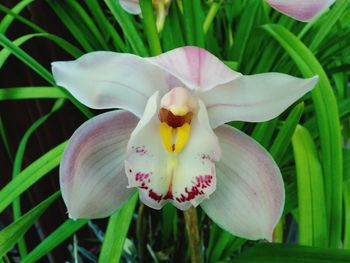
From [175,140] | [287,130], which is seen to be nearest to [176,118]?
[175,140]

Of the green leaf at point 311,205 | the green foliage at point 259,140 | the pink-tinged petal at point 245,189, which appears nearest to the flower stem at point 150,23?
the green foliage at point 259,140

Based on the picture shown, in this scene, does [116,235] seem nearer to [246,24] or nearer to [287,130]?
[287,130]

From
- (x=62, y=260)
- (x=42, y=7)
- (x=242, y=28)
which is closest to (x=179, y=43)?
(x=242, y=28)

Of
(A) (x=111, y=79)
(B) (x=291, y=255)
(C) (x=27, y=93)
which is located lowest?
(B) (x=291, y=255)

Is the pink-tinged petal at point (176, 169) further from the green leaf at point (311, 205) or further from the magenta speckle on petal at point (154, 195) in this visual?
the green leaf at point (311, 205)

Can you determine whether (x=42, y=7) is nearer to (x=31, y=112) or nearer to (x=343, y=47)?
(x=31, y=112)

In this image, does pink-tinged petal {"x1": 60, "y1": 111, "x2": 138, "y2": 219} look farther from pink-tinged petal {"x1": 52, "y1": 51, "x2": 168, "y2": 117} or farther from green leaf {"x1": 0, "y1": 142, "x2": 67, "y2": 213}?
green leaf {"x1": 0, "y1": 142, "x2": 67, "y2": 213}

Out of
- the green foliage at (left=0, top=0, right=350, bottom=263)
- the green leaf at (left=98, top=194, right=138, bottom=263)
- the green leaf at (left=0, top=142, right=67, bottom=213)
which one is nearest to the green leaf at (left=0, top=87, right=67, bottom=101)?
the green foliage at (left=0, top=0, right=350, bottom=263)
